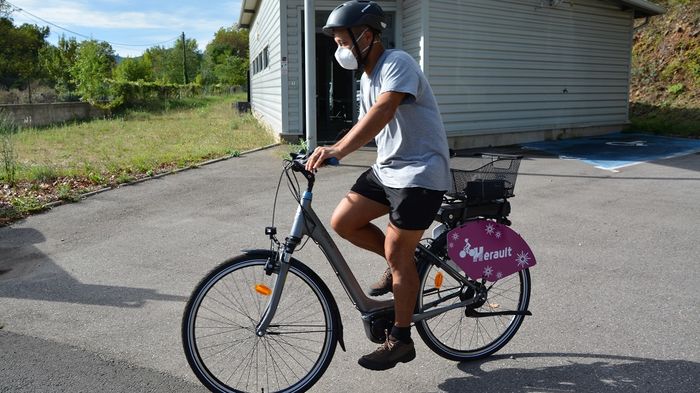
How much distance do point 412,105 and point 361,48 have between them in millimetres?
385

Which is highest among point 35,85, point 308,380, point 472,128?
point 35,85

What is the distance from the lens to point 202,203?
815cm

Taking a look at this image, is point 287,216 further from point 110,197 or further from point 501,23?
point 501,23

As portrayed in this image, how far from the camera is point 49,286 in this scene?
16.6 ft

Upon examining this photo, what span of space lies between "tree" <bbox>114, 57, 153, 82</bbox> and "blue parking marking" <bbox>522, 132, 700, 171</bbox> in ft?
96.5

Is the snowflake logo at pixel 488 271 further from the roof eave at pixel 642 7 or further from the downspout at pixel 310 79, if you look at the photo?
the roof eave at pixel 642 7

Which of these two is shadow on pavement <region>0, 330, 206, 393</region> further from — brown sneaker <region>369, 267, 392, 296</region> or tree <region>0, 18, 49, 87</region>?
tree <region>0, 18, 49, 87</region>

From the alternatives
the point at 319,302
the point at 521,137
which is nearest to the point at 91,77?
the point at 521,137

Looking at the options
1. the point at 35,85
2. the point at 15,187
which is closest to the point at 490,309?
the point at 15,187

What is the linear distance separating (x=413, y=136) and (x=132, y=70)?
3944 cm

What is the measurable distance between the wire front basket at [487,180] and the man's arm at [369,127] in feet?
2.13

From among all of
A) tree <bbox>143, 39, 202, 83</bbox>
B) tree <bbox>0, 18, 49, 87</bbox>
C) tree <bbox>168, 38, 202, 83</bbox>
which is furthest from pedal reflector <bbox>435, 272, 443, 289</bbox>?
tree <bbox>143, 39, 202, 83</bbox>

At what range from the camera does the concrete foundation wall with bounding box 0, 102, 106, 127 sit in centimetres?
2409

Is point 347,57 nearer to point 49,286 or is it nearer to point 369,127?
point 369,127
